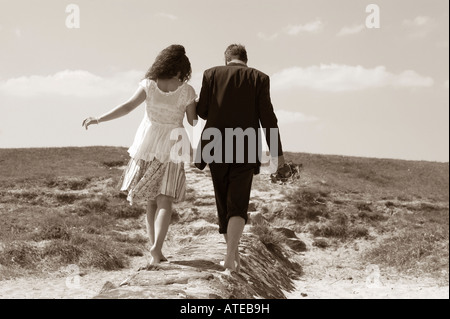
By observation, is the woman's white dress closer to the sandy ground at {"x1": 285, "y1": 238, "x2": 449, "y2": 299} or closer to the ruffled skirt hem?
the ruffled skirt hem

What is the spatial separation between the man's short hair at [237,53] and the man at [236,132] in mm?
165

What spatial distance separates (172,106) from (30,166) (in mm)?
14932

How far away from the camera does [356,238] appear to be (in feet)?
51.9

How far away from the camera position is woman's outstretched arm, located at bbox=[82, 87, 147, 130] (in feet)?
18.3

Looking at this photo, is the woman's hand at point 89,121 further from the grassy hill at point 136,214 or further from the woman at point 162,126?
the grassy hill at point 136,214

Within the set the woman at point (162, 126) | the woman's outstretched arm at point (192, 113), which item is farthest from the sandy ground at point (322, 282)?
the woman's outstretched arm at point (192, 113)

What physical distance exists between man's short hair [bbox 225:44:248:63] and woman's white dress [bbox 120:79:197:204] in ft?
1.66

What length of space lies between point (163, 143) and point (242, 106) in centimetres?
82

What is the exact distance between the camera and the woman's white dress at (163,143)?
557 cm

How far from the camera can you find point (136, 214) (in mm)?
15562

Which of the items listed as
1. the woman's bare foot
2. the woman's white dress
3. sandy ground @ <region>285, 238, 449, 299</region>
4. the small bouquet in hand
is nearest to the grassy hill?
sandy ground @ <region>285, 238, 449, 299</region>

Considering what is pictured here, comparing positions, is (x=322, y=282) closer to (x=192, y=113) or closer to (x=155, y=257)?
(x=155, y=257)
